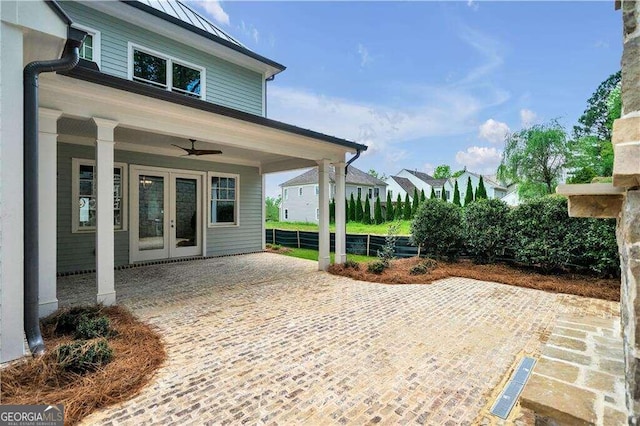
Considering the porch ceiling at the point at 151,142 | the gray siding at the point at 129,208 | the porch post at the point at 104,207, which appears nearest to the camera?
the porch post at the point at 104,207

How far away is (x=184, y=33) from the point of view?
7949 mm

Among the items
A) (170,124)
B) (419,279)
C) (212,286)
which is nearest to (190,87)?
(170,124)

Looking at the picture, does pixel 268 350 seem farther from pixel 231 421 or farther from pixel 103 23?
pixel 103 23

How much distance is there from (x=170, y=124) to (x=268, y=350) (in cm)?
364

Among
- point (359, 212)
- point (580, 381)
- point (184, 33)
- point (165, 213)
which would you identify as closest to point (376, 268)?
point (580, 381)

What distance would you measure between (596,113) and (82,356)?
33.5 m

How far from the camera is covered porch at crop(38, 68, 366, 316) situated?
3.91m

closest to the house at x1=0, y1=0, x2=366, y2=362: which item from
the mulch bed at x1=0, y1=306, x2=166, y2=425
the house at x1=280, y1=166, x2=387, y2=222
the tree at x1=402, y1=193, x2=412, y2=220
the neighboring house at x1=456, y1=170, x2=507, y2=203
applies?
the mulch bed at x1=0, y1=306, x2=166, y2=425

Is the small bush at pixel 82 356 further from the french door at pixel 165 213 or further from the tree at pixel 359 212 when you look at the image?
the tree at pixel 359 212

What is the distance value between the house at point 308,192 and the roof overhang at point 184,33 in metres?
17.9

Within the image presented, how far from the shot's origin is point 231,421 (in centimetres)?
209

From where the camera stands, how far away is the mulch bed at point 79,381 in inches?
86.9

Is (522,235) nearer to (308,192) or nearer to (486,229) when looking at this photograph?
(486,229)
